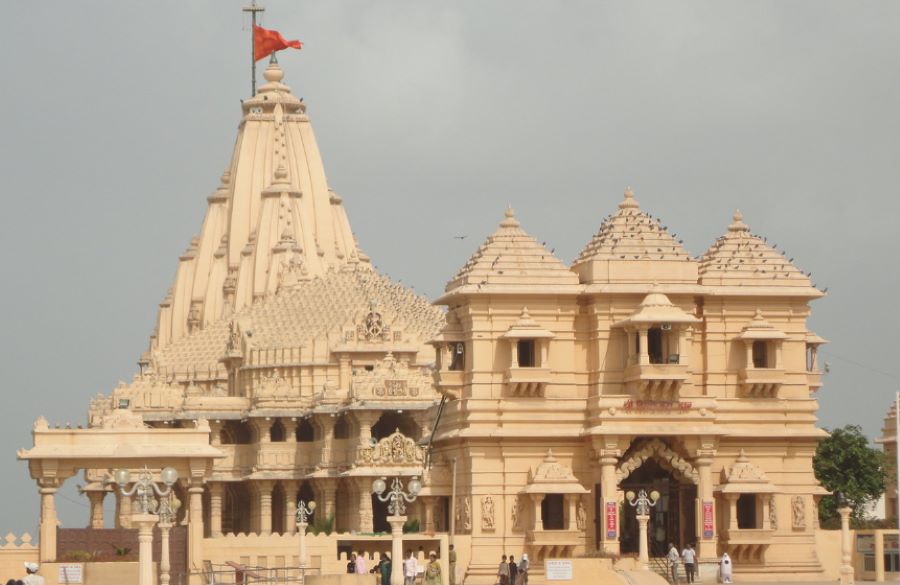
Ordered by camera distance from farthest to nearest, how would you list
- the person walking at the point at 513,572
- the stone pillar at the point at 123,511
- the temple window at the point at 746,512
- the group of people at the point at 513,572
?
the stone pillar at the point at 123,511 → the temple window at the point at 746,512 → the person walking at the point at 513,572 → the group of people at the point at 513,572

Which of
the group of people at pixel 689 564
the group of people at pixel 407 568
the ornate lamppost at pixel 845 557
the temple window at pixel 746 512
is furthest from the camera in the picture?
the temple window at pixel 746 512

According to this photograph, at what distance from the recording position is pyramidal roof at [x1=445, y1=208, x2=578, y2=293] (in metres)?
65.4

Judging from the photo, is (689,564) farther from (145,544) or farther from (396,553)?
(145,544)

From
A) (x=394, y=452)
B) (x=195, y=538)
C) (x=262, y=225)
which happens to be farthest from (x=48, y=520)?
(x=262, y=225)

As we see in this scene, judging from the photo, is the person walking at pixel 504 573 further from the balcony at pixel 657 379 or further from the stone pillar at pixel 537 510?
the balcony at pixel 657 379

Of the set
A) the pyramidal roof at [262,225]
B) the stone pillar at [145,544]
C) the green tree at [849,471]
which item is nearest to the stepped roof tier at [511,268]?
the stone pillar at [145,544]

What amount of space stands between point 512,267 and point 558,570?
9.50 meters

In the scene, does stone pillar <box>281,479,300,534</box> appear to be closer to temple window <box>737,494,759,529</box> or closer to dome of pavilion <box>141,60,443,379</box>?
dome of pavilion <box>141,60,443,379</box>

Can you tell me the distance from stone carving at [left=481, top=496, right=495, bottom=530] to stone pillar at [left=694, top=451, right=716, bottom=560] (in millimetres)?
4872

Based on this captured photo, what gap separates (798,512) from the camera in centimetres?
6644

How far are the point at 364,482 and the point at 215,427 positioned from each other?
898 centimetres

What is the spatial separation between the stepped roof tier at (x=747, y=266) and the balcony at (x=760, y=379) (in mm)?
2073

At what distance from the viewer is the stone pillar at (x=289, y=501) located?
306ft

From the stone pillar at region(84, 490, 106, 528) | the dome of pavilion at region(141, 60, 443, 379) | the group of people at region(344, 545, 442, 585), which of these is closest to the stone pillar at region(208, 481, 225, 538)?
the stone pillar at region(84, 490, 106, 528)
